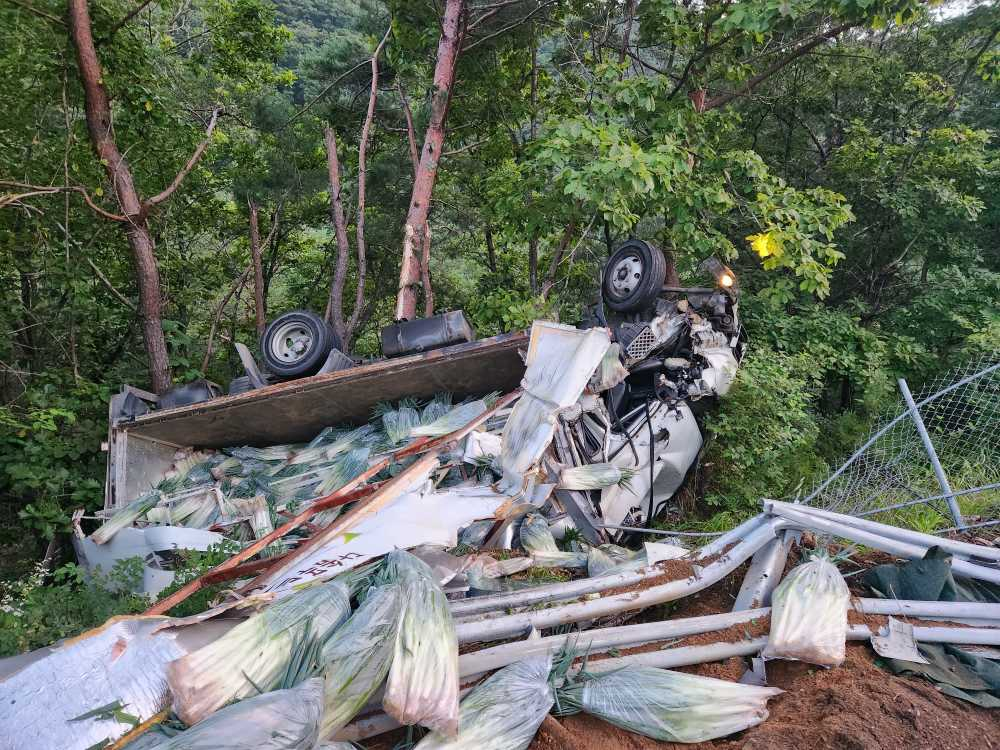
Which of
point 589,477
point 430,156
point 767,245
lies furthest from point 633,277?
point 430,156

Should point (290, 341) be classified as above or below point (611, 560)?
above

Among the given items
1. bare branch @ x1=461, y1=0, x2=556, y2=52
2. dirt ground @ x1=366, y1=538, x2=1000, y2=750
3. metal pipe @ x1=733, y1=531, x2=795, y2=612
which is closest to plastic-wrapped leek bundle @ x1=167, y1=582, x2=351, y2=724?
dirt ground @ x1=366, y1=538, x2=1000, y2=750

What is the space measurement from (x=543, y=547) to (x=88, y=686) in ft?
8.50

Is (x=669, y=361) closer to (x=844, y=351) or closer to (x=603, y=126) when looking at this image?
(x=603, y=126)

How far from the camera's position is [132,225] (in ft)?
21.1

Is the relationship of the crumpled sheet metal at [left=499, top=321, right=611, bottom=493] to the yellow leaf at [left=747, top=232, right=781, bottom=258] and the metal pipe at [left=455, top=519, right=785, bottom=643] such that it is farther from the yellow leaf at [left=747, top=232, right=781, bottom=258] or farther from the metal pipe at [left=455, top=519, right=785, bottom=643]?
the yellow leaf at [left=747, top=232, right=781, bottom=258]

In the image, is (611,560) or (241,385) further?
(241,385)

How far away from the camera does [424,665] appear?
2.09m

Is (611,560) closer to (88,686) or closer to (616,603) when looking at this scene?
(616,603)

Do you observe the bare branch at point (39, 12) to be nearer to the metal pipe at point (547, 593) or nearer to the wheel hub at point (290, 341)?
the wheel hub at point (290, 341)

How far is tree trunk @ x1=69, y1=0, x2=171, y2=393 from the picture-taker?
6102 mm

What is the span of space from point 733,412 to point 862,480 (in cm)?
146

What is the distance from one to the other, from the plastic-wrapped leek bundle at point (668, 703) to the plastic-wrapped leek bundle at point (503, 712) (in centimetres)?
14

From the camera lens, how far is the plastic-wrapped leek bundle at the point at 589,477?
168 inches
